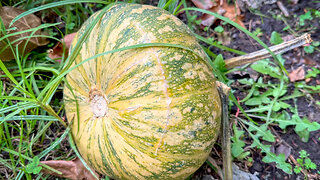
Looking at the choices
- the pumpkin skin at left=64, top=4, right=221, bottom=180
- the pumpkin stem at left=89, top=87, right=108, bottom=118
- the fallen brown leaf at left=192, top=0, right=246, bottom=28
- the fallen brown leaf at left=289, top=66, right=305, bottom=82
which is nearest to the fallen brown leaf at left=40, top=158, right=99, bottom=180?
the pumpkin skin at left=64, top=4, right=221, bottom=180

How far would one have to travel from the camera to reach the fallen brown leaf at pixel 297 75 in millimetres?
2789

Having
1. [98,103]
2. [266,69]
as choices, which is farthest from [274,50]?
[98,103]

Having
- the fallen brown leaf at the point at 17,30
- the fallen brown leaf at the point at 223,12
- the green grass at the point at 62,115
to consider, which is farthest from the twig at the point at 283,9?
the fallen brown leaf at the point at 17,30

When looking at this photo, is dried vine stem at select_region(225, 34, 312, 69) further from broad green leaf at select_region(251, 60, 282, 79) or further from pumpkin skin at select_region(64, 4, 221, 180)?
pumpkin skin at select_region(64, 4, 221, 180)

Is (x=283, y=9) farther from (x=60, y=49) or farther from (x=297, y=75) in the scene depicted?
(x=60, y=49)

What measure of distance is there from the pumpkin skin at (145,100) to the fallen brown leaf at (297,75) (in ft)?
4.15

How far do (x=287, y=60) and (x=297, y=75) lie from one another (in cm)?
20

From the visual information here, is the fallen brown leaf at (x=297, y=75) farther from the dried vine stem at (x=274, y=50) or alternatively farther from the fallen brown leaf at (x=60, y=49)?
the fallen brown leaf at (x=60, y=49)

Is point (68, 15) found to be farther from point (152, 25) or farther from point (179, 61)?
point (179, 61)

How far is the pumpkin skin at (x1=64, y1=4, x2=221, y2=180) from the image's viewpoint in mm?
1725

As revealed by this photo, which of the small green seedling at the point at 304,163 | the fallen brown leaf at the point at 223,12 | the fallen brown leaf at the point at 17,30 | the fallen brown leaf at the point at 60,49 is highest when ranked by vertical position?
the fallen brown leaf at the point at 17,30

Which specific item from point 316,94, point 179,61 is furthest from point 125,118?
point 316,94

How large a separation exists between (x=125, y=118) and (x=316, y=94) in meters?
2.00

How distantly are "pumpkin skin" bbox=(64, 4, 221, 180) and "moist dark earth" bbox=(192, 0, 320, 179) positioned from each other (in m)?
0.78
